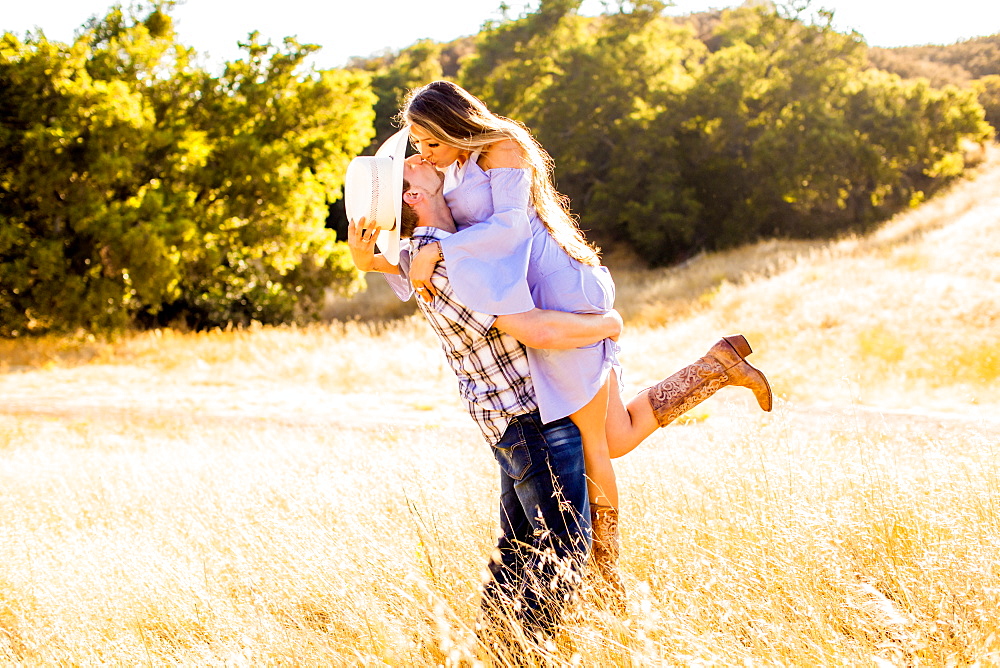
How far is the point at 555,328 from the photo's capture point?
2.52 metres

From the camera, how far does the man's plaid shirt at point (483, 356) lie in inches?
99.7

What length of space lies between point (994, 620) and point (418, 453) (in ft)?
12.4

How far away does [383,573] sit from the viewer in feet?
10.2

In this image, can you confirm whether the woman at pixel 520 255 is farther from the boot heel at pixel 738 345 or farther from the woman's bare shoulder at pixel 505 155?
the boot heel at pixel 738 345

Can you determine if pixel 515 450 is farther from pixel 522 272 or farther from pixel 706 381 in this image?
pixel 706 381

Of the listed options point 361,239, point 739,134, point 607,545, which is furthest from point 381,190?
point 739,134

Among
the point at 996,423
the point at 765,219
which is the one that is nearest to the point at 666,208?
the point at 765,219

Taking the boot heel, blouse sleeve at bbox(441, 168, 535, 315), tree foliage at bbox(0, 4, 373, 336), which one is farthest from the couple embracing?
tree foliage at bbox(0, 4, 373, 336)

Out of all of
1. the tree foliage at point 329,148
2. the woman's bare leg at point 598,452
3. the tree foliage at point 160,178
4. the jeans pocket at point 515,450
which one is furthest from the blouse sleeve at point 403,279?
the tree foliage at point 160,178

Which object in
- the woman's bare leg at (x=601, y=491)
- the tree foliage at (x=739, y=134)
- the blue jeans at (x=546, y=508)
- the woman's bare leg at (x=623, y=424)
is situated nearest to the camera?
the blue jeans at (x=546, y=508)

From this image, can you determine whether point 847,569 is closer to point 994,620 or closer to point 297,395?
point 994,620

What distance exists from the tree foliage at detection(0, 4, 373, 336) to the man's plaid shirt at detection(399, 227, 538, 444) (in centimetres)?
1588

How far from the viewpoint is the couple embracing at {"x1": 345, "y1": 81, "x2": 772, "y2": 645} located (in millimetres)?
2486

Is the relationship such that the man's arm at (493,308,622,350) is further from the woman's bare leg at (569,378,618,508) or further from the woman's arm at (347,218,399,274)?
the woman's arm at (347,218,399,274)
